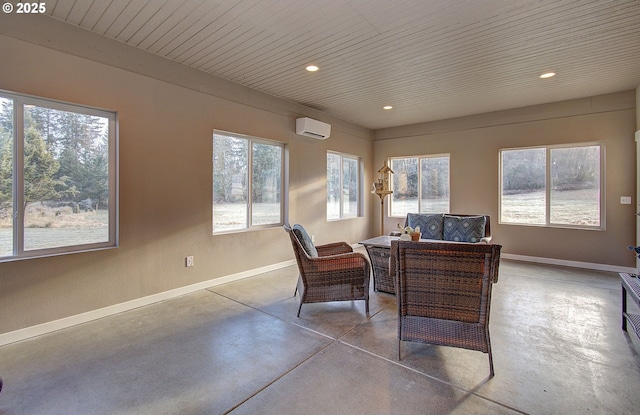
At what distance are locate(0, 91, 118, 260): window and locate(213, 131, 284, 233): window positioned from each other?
1.32 meters

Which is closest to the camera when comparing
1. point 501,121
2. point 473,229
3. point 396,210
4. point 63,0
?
point 63,0

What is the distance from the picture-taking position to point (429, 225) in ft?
16.7

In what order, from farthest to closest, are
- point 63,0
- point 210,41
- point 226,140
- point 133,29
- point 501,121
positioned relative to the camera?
point 501,121
point 226,140
point 210,41
point 133,29
point 63,0

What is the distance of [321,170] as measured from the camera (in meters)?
5.83

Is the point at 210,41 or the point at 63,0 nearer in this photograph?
the point at 63,0

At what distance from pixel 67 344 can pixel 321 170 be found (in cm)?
438

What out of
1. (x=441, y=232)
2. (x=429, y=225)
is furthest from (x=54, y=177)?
(x=441, y=232)

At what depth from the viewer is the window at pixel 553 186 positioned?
4988 millimetres

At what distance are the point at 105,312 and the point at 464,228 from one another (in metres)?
4.88

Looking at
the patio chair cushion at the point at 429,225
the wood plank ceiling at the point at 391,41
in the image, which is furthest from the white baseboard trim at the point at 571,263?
the wood plank ceiling at the point at 391,41

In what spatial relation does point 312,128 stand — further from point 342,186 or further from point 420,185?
point 420,185

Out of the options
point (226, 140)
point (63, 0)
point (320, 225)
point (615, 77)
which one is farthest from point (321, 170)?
point (615, 77)

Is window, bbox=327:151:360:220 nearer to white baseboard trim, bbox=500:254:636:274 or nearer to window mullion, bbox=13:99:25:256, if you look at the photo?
white baseboard trim, bbox=500:254:636:274

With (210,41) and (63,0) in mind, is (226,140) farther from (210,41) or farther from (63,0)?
(63,0)
